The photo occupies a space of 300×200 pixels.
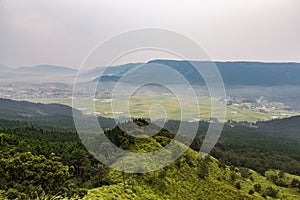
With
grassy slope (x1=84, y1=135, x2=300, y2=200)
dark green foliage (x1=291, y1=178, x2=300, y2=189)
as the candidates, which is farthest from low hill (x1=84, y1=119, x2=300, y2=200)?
dark green foliage (x1=291, y1=178, x2=300, y2=189)

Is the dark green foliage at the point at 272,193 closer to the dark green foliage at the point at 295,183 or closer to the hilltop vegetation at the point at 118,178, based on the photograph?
the hilltop vegetation at the point at 118,178

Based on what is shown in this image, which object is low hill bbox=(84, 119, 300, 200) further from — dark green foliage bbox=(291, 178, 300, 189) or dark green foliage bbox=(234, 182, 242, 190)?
dark green foliage bbox=(291, 178, 300, 189)

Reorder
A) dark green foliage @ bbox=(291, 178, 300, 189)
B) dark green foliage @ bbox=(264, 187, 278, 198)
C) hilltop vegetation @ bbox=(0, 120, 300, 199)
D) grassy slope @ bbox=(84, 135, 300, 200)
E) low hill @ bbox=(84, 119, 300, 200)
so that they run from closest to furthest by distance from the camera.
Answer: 1. hilltop vegetation @ bbox=(0, 120, 300, 199)
2. grassy slope @ bbox=(84, 135, 300, 200)
3. low hill @ bbox=(84, 119, 300, 200)
4. dark green foliage @ bbox=(264, 187, 278, 198)
5. dark green foliage @ bbox=(291, 178, 300, 189)

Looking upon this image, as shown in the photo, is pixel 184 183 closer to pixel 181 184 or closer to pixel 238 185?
pixel 181 184

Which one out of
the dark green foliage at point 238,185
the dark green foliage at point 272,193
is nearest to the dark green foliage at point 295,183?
the dark green foliage at point 272,193

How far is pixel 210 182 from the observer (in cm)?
3509

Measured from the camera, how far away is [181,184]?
106 ft

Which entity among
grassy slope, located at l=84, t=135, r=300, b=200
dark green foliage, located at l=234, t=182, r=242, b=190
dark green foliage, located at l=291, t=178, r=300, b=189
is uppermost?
grassy slope, located at l=84, t=135, r=300, b=200

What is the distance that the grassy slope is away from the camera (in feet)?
88.2

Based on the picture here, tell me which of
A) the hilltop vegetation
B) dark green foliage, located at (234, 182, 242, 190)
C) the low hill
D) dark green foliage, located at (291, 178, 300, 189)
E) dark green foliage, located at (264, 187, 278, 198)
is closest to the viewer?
the hilltop vegetation

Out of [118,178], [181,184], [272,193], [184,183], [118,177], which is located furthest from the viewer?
[272,193]

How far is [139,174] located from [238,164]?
34.7 m

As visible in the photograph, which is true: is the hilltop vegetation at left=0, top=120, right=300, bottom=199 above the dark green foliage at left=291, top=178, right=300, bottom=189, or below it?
above

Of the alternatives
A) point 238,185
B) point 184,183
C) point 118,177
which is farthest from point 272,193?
point 118,177
